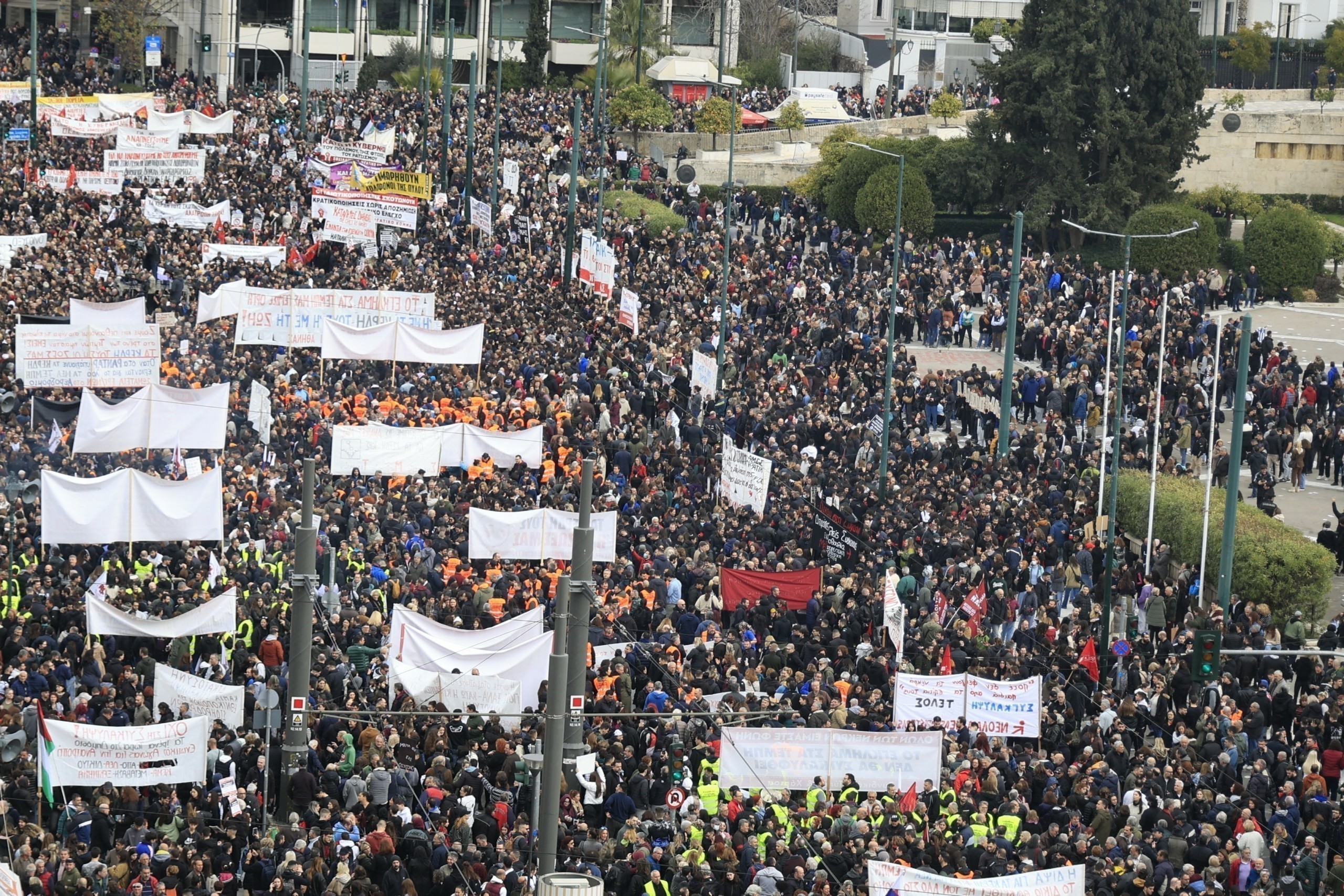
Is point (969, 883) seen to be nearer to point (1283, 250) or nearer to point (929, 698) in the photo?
point (929, 698)

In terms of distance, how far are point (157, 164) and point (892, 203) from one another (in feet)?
61.2

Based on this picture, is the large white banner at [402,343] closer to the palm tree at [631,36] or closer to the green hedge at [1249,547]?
the green hedge at [1249,547]

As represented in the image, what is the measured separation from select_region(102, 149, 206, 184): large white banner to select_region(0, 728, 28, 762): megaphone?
2996 centimetres

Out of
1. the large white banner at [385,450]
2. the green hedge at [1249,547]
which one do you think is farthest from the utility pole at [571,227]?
the green hedge at [1249,547]

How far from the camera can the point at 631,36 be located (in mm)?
80812

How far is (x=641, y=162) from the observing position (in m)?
66.7

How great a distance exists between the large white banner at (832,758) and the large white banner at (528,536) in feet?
24.6

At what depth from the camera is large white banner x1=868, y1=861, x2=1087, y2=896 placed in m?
19.0

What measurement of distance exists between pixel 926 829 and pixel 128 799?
7.48 metres

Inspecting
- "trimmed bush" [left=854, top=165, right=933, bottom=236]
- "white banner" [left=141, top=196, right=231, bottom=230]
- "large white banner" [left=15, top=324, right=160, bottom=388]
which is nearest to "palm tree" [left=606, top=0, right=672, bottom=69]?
"trimmed bush" [left=854, top=165, right=933, bottom=236]

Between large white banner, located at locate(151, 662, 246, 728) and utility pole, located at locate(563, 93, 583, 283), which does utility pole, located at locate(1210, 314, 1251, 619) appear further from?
utility pole, located at locate(563, 93, 583, 283)

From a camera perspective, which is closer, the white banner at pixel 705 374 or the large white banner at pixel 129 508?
the large white banner at pixel 129 508

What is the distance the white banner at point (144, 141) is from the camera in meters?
51.2

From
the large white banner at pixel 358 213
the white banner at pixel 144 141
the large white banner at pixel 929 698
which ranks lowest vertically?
the large white banner at pixel 929 698
